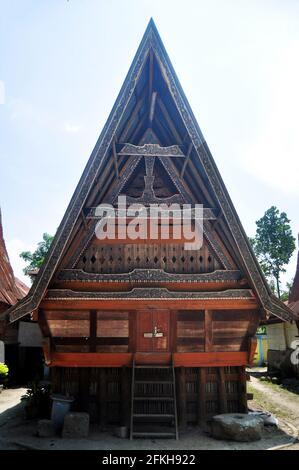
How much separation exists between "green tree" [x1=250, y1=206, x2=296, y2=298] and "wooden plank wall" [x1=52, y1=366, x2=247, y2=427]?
27.1 m

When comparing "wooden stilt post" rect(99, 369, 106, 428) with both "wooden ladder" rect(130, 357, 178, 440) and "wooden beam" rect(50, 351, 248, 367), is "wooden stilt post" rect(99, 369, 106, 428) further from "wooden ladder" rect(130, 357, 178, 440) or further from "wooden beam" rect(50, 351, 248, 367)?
"wooden ladder" rect(130, 357, 178, 440)

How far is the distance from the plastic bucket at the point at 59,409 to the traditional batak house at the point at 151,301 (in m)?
0.51

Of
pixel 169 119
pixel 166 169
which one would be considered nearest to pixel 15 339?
pixel 166 169

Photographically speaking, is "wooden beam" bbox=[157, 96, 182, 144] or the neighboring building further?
the neighboring building

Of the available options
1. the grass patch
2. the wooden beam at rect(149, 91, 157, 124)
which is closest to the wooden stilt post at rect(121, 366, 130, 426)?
the grass patch

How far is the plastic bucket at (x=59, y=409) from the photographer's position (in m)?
8.21

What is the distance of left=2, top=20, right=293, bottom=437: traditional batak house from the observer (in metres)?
8.63

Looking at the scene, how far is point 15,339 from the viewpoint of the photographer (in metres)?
17.7

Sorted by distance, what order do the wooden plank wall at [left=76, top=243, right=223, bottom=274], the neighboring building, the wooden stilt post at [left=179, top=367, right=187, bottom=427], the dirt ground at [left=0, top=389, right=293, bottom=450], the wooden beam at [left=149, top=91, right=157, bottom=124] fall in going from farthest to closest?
the neighboring building < the wooden beam at [left=149, top=91, right=157, bottom=124] < the wooden plank wall at [left=76, top=243, right=223, bottom=274] < the wooden stilt post at [left=179, top=367, right=187, bottom=427] < the dirt ground at [left=0, top=389, right=293, bottom=450]

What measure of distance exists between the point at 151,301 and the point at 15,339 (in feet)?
38.8
